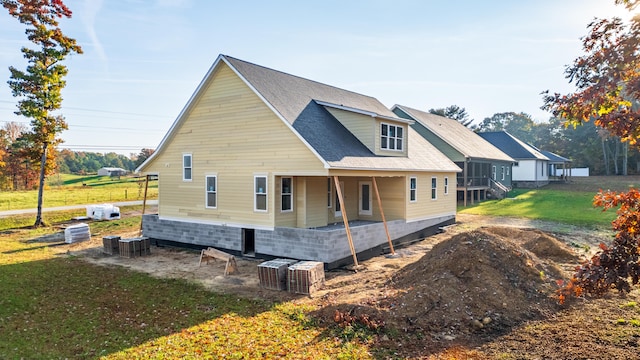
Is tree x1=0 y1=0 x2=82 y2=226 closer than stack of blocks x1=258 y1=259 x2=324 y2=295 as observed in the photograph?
No

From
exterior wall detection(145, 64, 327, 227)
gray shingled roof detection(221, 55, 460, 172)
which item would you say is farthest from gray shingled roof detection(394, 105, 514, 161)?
exterior wall detection(145, 64, 327, 227)

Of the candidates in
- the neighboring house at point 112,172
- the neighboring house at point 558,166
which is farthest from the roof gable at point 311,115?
the neighboring house at point 112,172

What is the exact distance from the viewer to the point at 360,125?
16875mm

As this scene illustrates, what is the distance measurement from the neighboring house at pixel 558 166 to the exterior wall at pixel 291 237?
1471 inches

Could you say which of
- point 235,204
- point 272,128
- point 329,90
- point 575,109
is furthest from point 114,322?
point 329,90

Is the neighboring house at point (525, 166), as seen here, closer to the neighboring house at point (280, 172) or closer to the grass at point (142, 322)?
the neighboring house at point (280, 172)

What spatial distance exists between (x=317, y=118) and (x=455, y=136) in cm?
2154

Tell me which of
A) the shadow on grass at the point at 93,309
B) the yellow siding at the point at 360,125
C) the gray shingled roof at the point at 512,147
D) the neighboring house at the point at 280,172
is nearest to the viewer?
the shadow on grass at the point at 93,309

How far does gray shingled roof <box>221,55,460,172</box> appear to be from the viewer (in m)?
14.1

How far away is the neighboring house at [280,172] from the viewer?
45.3 ft

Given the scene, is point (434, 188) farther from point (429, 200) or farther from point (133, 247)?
point (133, 247)

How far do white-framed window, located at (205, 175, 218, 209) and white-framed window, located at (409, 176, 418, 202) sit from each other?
28.6 feet

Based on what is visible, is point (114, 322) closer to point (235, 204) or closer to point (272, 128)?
point (235, 204)

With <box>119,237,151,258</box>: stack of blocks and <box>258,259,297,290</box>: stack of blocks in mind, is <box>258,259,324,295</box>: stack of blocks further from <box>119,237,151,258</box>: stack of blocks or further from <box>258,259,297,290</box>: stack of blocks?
<box>119,237,151,258</box>: stack of blocks
